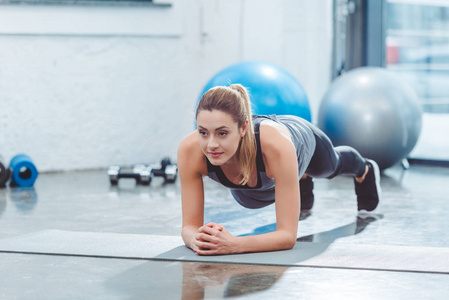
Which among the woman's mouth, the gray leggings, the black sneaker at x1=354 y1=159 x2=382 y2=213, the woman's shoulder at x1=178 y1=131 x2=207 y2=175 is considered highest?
the woman's mouth

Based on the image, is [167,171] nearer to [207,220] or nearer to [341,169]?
[207,220]

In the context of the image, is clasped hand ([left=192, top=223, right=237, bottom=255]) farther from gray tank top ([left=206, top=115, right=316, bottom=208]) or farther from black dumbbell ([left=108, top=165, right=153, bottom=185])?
black dumbbell ([left=108, top=165, right=153, bottom=185])

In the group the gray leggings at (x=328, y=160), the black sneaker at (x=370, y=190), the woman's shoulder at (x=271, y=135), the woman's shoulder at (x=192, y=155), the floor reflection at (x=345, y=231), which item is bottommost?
the floor reflection at (x=345, y=231)

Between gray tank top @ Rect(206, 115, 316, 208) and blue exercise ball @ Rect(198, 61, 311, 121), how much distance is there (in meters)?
1.16

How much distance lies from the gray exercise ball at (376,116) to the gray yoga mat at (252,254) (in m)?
1.81

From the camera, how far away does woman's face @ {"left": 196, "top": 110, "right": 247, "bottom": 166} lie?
1986 millimetres

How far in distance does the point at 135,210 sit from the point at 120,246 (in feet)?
2.94

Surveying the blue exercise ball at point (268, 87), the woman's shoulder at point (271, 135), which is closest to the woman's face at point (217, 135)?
the woman's shoulder at point (271, 135)

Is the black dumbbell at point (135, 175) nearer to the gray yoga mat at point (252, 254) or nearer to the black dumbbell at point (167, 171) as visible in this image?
the black dumbbell at point (167, 171)

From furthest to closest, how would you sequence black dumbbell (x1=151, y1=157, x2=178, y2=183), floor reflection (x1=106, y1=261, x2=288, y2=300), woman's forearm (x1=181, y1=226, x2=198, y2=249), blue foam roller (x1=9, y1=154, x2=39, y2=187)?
black dumbbell (x1=151, y1=157, x2=178, y2=183) → blue foam roller (x1=9, y1=154, x2=39, y2=187) → woman's forearm (x1=181, y1=226, x2=198, y2=249) → floor reflection (x1=106, y1=261, x2=288, y2=300)

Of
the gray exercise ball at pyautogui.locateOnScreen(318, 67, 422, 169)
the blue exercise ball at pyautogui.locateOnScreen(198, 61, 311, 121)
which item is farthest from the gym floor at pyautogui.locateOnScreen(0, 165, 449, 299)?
the blue exercise ball at pyautogui.locateOnScreen(198, 61, 311, 121)

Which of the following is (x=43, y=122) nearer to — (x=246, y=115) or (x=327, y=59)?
(x=327, y=59)

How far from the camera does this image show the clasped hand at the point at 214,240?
6.84 feet

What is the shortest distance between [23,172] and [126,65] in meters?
1.20
